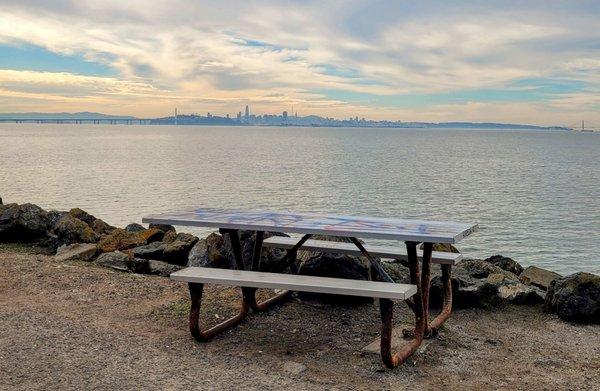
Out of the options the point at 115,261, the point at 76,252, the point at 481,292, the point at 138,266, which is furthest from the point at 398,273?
the point at 76,252

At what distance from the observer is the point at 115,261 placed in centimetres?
1014

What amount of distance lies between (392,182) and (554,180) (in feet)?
46.0

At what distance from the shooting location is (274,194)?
36.5 m

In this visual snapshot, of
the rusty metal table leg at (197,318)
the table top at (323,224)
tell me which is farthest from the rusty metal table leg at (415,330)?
the rusty metal table leg at (197,318)

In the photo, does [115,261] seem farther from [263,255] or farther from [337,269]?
[337,269]

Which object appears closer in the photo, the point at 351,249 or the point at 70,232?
the point at 351,249

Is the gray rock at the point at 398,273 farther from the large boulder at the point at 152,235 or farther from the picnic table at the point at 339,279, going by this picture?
the large boulder at the point at 152,235

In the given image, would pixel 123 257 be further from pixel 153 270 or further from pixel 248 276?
pixel 248 276

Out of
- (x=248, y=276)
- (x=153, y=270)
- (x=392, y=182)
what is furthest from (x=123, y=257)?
(x=392, y=182)

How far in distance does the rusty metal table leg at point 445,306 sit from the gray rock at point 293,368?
1.54 meters

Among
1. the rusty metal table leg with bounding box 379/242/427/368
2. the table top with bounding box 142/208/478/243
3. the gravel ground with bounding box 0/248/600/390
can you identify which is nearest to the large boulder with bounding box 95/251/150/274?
the gravel ground with bounding box 0/248/600/390

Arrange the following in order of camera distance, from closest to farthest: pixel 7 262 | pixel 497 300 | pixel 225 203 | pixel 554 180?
pixel 497 300
pixel 7 262
pixel 225 203
pixel 554 180

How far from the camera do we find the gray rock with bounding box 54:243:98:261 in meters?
10.5

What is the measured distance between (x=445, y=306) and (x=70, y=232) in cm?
761
